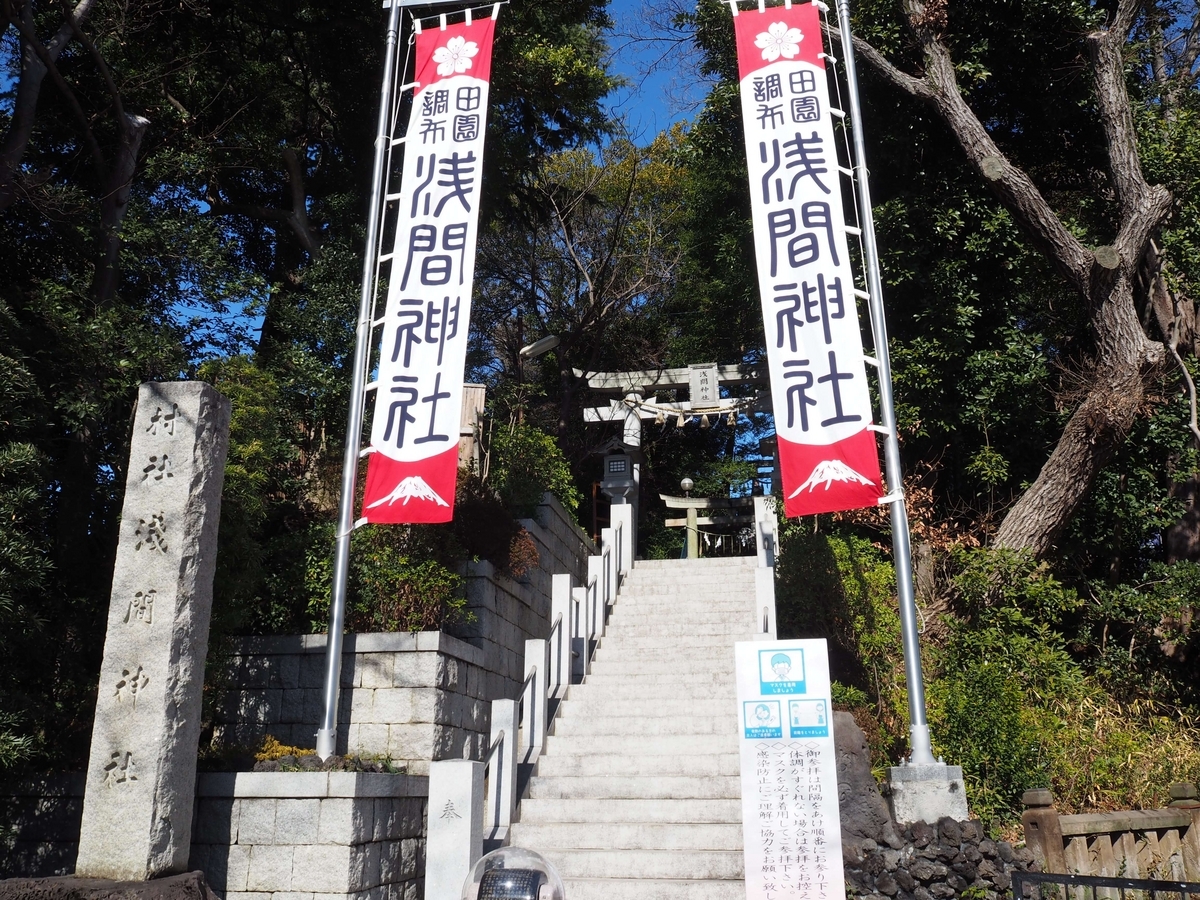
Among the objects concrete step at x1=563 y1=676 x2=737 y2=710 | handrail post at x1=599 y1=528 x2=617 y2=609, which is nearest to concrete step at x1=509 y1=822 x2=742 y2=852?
concrete step at x1=563 y1=676 x2=737 y2=710

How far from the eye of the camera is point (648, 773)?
274 inches

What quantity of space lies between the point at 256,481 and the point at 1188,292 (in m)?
10.6

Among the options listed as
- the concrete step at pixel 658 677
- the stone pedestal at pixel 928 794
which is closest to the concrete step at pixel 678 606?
the concrete step at pixel 658 677

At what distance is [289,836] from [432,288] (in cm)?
405

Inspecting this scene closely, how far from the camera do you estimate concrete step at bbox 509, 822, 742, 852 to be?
6.16 meters

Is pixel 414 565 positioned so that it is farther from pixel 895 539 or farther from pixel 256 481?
pixel 895 539

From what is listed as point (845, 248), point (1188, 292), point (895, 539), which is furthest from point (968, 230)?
point (895, 539)

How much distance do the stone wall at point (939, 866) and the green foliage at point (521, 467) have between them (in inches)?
217

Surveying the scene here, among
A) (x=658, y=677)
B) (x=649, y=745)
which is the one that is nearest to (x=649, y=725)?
(x=649, y=745)

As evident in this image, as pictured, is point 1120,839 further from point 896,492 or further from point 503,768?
point 503,768

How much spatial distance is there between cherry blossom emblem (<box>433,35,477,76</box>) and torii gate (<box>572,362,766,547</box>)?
8221 mm

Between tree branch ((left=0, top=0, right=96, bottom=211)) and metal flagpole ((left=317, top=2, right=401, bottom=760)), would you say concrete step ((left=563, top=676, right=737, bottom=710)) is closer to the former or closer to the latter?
metal flagpole ((left=317, top=2, right=401, bottom=760))

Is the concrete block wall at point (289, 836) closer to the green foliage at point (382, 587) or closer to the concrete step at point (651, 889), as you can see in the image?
the concrete step at point (651, 889)

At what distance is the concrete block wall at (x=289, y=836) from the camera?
538 cm
